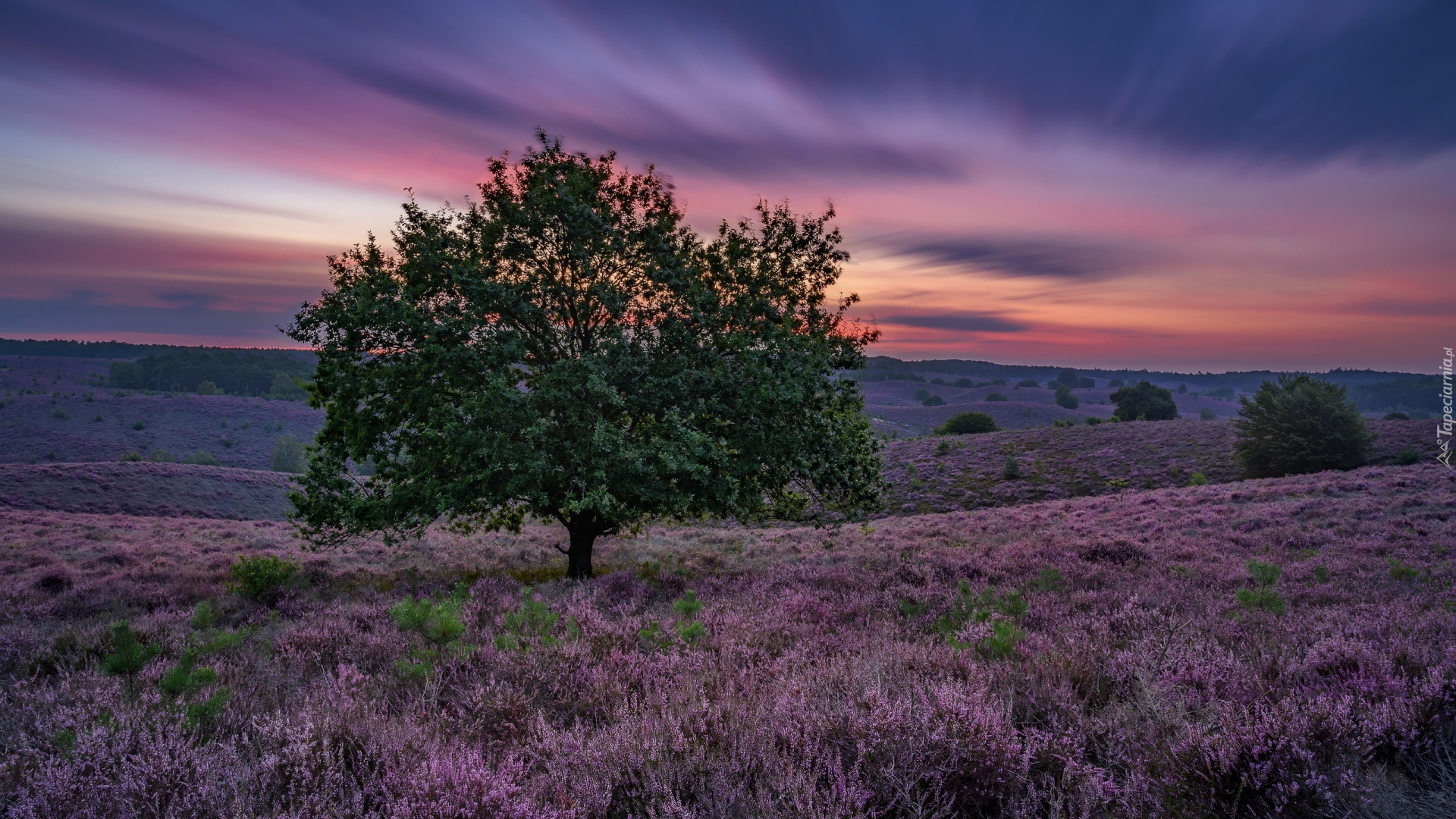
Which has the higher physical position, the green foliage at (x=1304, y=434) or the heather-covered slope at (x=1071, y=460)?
the green foliage at (x=1304, y=434)

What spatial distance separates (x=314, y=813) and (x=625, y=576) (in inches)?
353

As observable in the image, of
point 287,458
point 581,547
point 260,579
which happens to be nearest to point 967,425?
point 581,547

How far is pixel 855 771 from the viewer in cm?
303

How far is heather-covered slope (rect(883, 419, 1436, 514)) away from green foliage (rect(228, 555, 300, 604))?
2645cm

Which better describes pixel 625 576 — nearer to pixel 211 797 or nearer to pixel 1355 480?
pixel 211 797

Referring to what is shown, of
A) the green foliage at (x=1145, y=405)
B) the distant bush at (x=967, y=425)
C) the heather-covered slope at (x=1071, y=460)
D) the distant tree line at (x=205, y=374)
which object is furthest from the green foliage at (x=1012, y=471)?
the distant tree line at (x=205, y=374)

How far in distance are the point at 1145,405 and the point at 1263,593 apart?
78892 millimetres

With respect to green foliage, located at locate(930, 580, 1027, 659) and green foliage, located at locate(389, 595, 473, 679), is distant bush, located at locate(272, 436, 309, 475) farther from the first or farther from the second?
green foliage, located at locate(930, 580, 1027, 659)

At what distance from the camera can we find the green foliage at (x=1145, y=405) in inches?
2869

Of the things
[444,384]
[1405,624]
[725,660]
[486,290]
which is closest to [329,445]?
[444,384]

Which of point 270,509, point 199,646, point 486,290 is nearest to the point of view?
point 199,646

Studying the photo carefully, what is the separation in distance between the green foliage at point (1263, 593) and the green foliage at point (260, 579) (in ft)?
49.5

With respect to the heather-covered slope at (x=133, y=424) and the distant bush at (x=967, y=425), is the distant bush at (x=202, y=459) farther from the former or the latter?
the distant bush at (x=967, y=425)

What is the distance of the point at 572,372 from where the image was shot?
1128 cm
